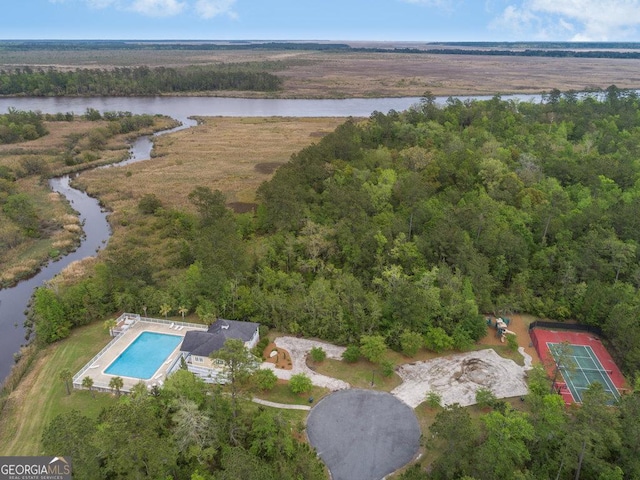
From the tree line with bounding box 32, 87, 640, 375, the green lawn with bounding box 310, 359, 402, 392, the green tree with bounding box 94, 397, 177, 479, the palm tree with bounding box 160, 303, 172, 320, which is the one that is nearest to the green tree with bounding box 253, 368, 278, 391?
the green lawn with bounding box 310, 359, 402, 392

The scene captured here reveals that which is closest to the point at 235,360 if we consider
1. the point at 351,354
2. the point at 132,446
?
the point at 132,446

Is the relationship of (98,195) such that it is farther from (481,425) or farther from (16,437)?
(481,425)

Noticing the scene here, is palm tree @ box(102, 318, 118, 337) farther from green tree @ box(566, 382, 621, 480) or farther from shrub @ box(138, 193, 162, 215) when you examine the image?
green tree @ box(566, 382, 621, 480)

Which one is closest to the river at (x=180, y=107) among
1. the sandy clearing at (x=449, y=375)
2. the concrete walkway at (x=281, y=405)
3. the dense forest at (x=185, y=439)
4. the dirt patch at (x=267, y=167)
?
the dirt patch at (x=267, y=167)

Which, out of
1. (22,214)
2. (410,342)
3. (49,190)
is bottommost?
(410,342)

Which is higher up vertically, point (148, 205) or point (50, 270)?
point (148, 205)

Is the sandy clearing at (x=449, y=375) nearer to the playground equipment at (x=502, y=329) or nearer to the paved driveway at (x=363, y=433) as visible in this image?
the paved driveway at (x=363, y=433)

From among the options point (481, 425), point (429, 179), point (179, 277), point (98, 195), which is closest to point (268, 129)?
point (98, 195)

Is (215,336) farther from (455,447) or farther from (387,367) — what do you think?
(455,447)
